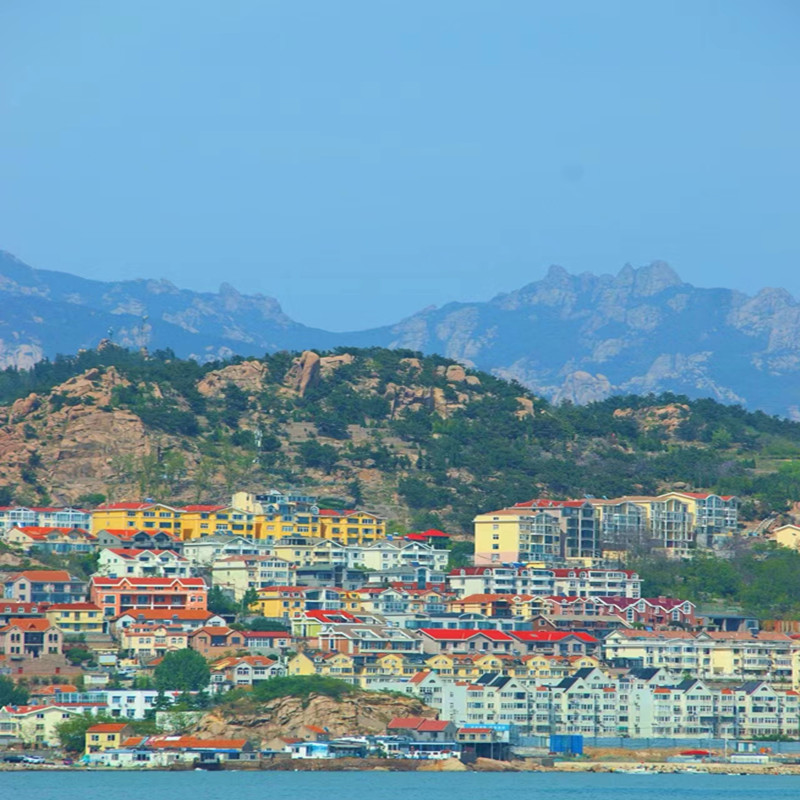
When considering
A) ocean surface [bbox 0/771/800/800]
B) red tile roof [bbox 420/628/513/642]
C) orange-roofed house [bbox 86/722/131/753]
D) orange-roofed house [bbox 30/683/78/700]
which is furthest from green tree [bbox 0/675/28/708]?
red tile roof [bbox 420/628/513/642]

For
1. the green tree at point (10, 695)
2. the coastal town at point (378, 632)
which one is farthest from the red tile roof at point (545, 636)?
the green tree at point (10, 695)

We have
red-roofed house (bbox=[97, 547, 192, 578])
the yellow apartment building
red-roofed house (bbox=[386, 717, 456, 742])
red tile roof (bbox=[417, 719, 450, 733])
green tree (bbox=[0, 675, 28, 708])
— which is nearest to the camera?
red-roofed house (bbox=[386, 717, 456, 742])

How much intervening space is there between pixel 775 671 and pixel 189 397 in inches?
1651

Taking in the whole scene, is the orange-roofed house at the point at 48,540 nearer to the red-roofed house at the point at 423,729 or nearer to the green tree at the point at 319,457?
the green tree at the point at 319,457

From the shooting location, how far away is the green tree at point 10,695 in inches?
3312

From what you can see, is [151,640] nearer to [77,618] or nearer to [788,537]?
[77,618]

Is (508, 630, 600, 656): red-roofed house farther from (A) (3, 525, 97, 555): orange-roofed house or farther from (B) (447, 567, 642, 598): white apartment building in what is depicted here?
(A) (3, 525, 97, 555): orange-roofed house

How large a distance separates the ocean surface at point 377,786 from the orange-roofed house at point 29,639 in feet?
36.1

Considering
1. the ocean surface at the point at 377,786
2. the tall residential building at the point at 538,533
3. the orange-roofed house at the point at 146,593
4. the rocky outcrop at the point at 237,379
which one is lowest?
the ocean surface at the point at 377,786

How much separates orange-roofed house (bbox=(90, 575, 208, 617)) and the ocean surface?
1744 cm

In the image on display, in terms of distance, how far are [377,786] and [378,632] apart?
1833cm

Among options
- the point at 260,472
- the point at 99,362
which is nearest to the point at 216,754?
the point at 260,472

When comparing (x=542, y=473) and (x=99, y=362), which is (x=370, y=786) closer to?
(x=542, y=473)

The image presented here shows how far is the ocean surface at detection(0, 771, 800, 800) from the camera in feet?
231
